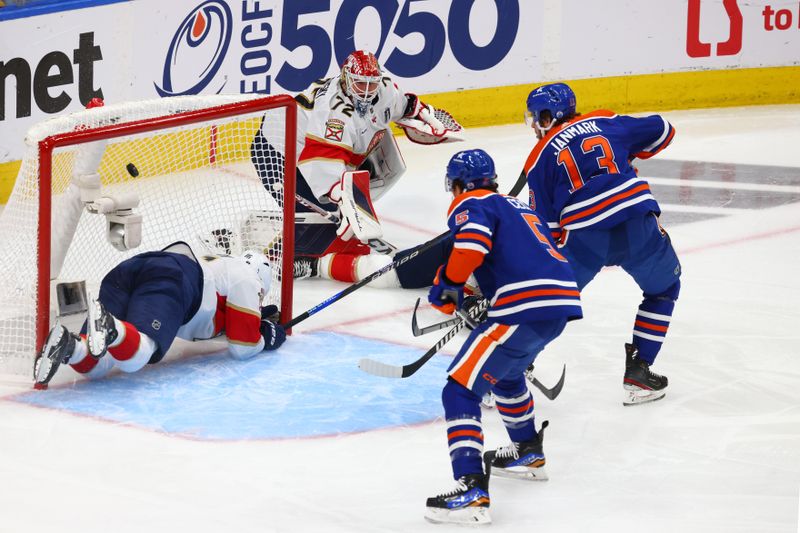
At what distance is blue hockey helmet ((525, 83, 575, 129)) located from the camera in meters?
4.11

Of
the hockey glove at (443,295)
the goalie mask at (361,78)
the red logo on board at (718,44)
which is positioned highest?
the red logo on board at (718,44)

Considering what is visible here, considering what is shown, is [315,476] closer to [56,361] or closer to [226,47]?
[56,361]

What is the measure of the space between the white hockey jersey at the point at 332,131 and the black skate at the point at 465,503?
105 inches

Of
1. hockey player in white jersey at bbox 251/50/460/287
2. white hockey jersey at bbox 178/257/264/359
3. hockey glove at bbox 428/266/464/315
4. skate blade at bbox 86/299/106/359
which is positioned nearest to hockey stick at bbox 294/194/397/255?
hockey player in white jersey at bbox 251/50/460/287

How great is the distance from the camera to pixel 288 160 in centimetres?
488

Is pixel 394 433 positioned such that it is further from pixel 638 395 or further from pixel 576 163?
pixel 576 163

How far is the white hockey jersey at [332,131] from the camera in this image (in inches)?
224

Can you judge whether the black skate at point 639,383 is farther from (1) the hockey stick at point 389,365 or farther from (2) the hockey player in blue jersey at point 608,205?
(1) the hockey stick at point 389,365

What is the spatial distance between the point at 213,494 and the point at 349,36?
→ 484 cm

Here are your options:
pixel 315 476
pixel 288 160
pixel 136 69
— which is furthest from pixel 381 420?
pixel 136 69

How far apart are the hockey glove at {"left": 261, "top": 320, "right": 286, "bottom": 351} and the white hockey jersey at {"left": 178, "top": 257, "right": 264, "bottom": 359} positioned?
9 cm

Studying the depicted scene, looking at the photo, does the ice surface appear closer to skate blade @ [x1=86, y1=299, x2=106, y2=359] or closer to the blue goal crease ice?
the blue goal crease ice

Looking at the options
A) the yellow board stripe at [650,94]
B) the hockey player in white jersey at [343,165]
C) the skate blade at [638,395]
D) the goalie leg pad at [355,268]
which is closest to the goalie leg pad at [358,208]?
the hockey player in white jersey at [343,165]

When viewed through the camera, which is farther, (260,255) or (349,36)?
(349,36)
